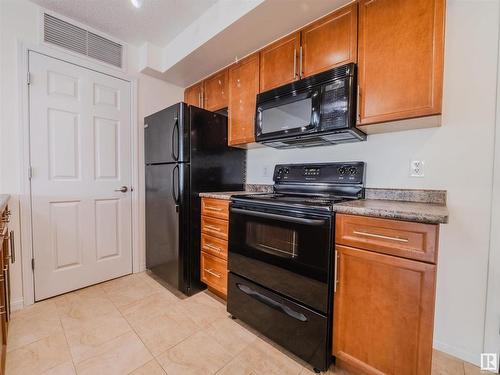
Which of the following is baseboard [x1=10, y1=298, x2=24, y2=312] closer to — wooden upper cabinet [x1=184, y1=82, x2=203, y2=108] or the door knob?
the door knob

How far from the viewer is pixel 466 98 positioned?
4.32ft

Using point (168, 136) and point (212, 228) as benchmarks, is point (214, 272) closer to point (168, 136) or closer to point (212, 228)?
point (212, 228)

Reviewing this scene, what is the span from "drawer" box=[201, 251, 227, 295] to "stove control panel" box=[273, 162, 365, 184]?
0.89 metres

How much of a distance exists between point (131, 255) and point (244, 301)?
156 centimetres

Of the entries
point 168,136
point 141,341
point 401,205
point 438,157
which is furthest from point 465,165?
point 141,341

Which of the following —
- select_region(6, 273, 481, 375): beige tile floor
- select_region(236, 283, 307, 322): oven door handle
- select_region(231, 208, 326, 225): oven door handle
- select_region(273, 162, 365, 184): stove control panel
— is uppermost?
select_region(273, 162, 365, 184): stove control panel

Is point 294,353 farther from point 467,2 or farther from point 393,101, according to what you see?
point 467,2

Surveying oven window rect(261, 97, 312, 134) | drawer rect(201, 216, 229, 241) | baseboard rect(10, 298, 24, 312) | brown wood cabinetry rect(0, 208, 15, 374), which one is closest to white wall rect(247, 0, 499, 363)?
oven window rect(261, 97, 312, 134)

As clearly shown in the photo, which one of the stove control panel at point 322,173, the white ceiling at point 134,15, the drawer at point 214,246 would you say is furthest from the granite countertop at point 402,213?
the white ceiling at point 134,15

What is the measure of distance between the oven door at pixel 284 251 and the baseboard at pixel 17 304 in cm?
174

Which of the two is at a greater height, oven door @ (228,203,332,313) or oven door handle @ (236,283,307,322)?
oven door @ (228,203,332,313)

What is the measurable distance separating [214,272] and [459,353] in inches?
66.7

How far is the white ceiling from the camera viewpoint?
1857 mm

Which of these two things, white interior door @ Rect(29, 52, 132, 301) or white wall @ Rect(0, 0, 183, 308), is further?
white interior door @ Rect(29, 52, 132, 301)
